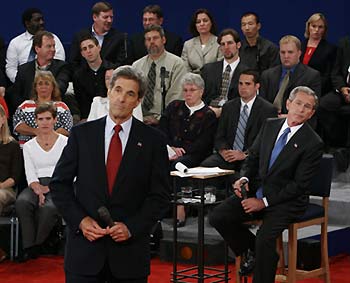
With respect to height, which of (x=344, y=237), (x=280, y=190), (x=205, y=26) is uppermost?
(x=205, y=26)

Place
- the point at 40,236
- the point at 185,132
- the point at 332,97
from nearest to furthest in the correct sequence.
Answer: the point at 40,236
the point at 185,132
the point at 332,97

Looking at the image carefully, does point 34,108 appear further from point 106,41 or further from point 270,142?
point 270,142

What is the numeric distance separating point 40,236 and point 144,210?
4.07 meters

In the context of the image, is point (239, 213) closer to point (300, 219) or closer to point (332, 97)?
point (300, 219)

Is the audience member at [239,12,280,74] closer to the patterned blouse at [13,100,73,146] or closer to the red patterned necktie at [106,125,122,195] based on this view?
the patterned blouse at [13,100,73,146]

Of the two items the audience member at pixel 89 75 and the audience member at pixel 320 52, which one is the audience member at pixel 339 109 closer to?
the audience member at pixel 320 52

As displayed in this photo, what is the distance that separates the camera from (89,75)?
30.9ft

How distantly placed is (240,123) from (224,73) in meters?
0.92

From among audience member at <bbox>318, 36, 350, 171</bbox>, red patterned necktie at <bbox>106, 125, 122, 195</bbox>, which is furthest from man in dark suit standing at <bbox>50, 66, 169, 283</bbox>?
audience member at <bbox>318, 36, 350, 171</bbox>

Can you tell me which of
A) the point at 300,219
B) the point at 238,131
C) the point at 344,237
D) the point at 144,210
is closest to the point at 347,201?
the point at 344,237

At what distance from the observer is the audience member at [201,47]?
31.9 ft

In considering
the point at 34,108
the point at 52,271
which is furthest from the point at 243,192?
the point at 34,108

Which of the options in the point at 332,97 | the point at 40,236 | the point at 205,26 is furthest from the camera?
the point at 205,26

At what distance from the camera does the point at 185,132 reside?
8.57 meters
